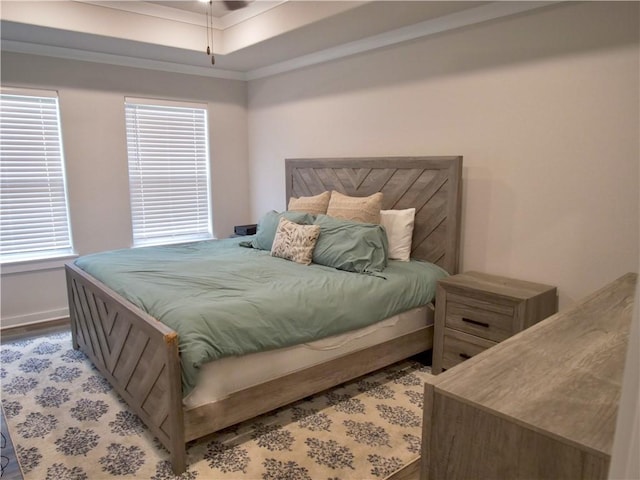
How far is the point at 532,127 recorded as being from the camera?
2.79 m

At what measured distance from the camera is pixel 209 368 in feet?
6.72

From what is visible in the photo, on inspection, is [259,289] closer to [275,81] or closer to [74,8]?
[74,8]

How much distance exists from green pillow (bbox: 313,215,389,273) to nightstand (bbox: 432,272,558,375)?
0.48m

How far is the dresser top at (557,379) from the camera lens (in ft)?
3.24

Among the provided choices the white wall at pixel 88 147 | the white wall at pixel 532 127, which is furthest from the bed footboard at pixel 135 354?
the white wall at pixel 532 127

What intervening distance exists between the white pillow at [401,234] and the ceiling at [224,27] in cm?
138

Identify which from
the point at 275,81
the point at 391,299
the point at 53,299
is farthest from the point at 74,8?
the point at 391,299

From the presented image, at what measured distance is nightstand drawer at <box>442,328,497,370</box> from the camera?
2730 mm

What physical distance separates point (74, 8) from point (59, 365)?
2.69 meters

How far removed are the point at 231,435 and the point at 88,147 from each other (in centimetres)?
313

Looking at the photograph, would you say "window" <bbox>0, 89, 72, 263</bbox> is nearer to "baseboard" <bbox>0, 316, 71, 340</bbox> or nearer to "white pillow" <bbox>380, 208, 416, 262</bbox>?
"baseboard" <bbox>0, 316, 71, 340</bbox>

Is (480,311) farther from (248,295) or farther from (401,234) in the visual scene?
(248,295)

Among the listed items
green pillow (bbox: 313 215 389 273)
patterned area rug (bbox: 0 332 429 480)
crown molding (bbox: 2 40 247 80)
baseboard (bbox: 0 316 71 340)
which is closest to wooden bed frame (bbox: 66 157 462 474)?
patterned area rug (bbox: 0 332 429 480)

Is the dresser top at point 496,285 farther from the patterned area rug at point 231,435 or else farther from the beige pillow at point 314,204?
the beige pillow at point 314,204
